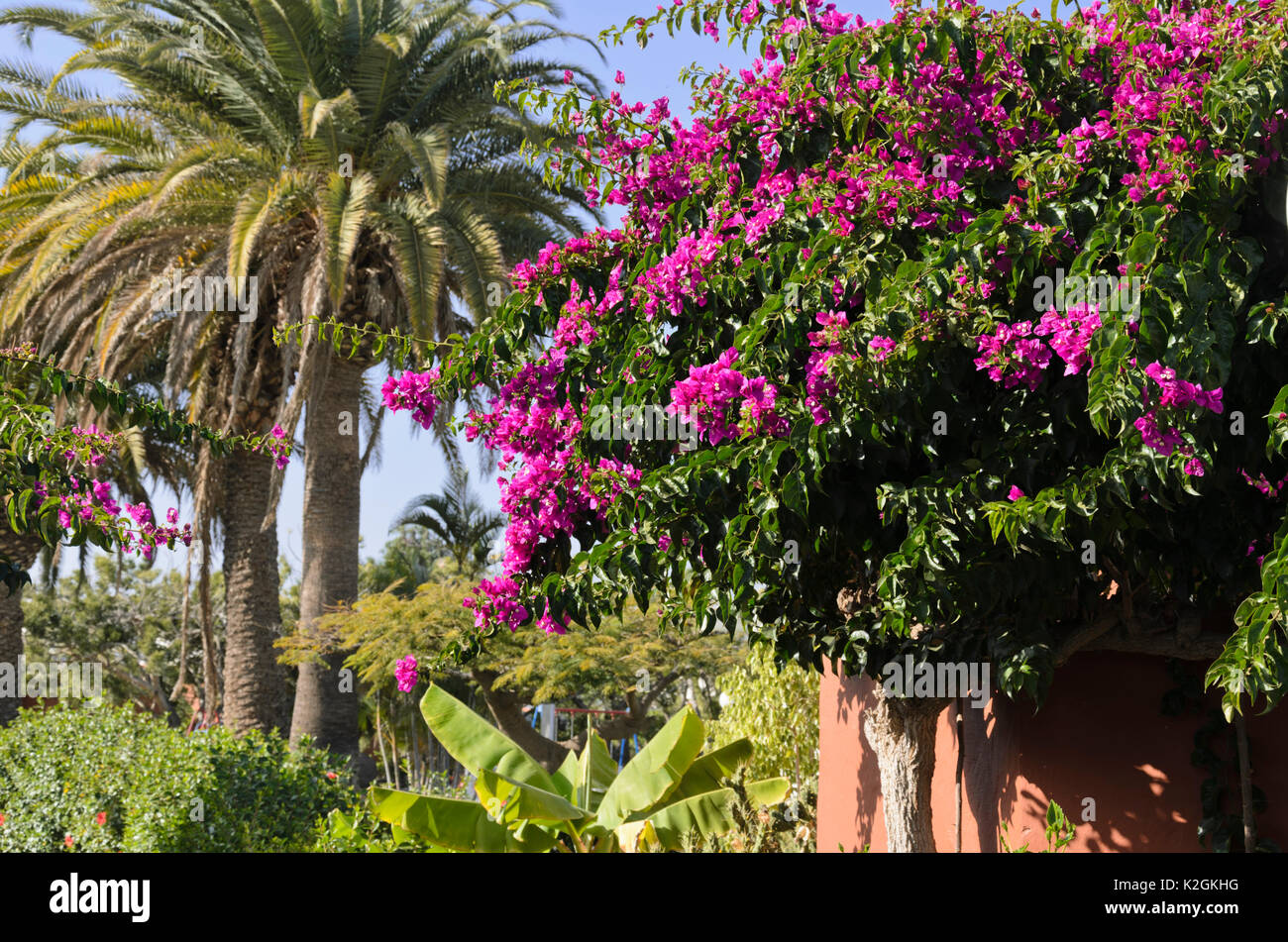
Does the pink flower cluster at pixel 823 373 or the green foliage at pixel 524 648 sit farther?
the green foliage at pixel 524 648

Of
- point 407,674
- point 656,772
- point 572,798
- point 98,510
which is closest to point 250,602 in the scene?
point 572,798

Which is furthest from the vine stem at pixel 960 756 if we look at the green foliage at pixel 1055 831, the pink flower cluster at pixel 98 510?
the pink flower cluster at pixel 98 510

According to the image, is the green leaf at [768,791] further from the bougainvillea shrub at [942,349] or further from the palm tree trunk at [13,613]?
the palm tree trunk at [13,613]

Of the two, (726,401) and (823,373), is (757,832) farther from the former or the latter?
(823,373)

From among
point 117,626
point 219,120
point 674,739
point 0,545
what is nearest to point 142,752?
point 674,739

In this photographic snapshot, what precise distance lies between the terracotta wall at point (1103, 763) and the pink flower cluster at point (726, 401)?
10.4 feet

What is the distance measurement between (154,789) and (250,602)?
16.2 feet

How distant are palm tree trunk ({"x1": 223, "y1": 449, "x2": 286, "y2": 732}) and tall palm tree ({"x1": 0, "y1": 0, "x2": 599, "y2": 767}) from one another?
61 millimetres

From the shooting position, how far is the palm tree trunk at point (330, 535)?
1370 centimetres

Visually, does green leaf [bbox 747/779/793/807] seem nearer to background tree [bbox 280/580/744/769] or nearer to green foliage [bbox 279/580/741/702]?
background tree [bbox 280/580/744/769]

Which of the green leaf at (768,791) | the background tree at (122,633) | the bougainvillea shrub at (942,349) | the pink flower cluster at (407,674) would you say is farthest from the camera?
the background tree at (122,633)

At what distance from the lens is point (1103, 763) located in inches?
253
